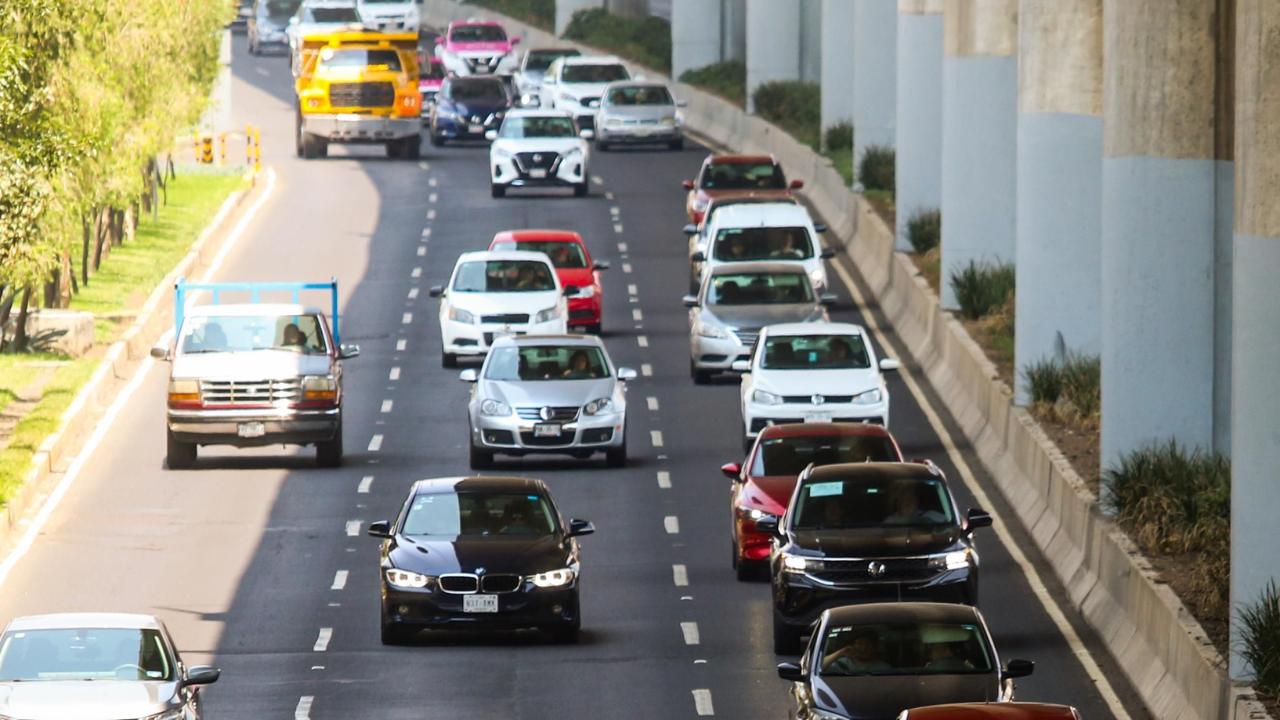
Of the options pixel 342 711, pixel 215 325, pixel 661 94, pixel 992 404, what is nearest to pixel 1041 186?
pixel 992 404

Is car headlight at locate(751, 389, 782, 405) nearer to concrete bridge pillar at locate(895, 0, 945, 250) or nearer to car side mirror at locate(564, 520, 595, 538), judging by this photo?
car side mirror at locate(564, 520, 595, 538)

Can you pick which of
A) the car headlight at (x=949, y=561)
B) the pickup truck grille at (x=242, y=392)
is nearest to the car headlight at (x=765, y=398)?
the pickup truck grille at (x=242, y=392)

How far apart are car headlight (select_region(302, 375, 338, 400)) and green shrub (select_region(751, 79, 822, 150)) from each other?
31.8 m

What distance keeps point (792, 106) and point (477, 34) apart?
73.9ft

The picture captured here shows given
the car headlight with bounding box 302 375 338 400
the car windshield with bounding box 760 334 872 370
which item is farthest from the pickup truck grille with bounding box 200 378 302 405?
the car windshield with bounding box 760 334 872 370

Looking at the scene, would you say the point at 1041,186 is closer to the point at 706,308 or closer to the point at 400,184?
the point at 706,308

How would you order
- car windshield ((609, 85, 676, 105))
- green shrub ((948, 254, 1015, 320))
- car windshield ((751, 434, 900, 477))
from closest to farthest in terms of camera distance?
car windshield ((751, 434, 900, 477)) < green shrub ((948, 254, 1015, 320)) < car windshield ((609, 85, 676, 105))

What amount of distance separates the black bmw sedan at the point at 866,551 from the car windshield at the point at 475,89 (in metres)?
46.7

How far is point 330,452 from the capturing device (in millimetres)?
33125

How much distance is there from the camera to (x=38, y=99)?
114 ft

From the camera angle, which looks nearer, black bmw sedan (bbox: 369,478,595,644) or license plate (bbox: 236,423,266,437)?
black bmw sedan (bbox: 369,478,595,644)

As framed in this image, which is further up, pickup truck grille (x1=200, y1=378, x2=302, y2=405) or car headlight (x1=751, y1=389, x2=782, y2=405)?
pickup truck grille (x1=200, y1=378, x2=302, y2=405)

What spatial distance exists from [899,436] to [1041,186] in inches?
150

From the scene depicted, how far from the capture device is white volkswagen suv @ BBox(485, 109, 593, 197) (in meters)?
57.9
